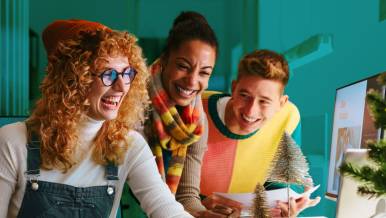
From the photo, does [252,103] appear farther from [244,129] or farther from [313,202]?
[313,202]

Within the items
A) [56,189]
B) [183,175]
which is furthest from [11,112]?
[56,189]

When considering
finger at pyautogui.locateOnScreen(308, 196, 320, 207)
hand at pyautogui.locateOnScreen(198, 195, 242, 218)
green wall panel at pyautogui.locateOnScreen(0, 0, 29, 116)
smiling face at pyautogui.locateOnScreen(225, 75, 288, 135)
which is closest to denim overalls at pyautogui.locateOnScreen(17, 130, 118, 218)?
hand at pyautogui.locateOnScreen(198, 195, 242, 218)

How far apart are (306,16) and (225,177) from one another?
1049 millimetres

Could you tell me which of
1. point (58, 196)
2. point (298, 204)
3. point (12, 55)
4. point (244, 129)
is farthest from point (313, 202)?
point (12, 55)

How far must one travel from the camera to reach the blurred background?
222 centimetres

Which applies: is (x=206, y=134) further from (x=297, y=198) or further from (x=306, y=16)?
(x=306, y=16)

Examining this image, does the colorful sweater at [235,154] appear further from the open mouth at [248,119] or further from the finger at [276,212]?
the finger at [276,212]

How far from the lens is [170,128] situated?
6.56ft

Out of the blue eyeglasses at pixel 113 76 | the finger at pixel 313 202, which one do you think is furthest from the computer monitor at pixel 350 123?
the blue eyeglasses at pixel 113 76

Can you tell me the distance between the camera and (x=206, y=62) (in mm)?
2021

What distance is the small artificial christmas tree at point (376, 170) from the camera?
2.88ft

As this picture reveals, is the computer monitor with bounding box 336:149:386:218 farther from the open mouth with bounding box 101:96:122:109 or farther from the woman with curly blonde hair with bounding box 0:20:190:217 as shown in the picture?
the open mouth with bounding box 101:96:122:109

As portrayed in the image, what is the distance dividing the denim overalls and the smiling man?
59 centimetres

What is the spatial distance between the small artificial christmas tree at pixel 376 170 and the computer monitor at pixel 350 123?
0.75 meters
